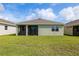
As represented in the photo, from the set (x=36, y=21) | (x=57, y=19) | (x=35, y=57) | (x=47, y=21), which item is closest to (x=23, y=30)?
(x=36, y=21)

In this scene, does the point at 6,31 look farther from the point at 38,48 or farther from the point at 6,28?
the point at 38,48

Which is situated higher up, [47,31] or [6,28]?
[6,28]

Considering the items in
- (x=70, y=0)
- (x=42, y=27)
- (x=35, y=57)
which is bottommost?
(x=35, y=57)

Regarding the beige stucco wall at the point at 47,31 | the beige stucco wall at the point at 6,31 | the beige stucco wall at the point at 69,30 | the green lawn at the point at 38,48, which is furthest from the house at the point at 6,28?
the green lawn at the point at 38,48

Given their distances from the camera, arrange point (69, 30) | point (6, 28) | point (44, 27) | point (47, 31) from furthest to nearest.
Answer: point (69, 30), point (6, 28), point (44, 27), point (47, 31)

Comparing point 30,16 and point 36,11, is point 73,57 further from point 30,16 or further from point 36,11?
point 30,16

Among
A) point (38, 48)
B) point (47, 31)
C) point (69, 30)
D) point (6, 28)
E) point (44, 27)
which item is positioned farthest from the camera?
point (69, 30)

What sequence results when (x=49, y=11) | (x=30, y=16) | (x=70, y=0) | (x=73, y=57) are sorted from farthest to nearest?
(x=30, y=16) < (x=49, y=11) < (x=70, y=0) < (x=73, y=57)

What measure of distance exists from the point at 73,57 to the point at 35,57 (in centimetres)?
205

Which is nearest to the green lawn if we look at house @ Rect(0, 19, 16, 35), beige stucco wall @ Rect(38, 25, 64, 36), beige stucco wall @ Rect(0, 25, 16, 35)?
beige stucco wall @ Rect(38, 25, 64, 36)

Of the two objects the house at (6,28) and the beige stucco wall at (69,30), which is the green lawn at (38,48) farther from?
the beige stucco wall at (69,30)

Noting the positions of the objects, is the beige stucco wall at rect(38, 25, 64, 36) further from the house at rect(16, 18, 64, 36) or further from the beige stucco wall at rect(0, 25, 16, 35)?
the beige stucco wall at rect(0, 25, 16, 35)

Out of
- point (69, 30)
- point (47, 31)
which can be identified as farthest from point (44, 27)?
point (69, 30)

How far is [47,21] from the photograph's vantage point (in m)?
24.6
